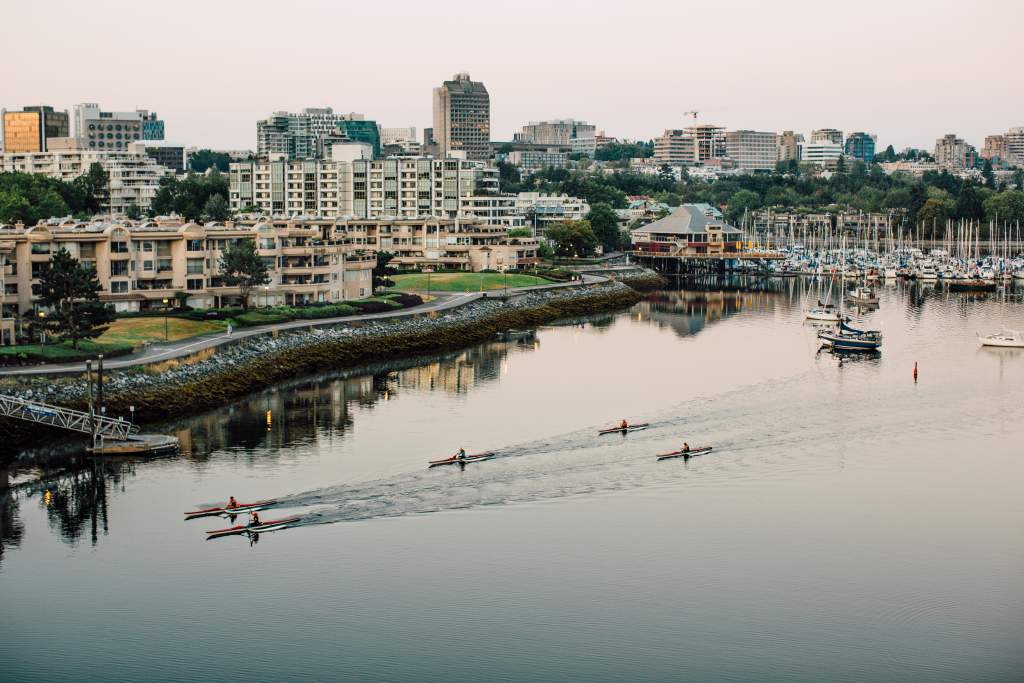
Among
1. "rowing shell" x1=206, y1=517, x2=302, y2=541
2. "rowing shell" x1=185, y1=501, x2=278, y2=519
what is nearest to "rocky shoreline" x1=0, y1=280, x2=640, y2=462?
"rowing shell" x1=185, y1=501, x2=278, y2=519

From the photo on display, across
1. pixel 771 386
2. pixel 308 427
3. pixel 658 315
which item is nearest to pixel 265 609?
pixel 308 427

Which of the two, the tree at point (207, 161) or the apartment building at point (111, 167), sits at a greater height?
the tree at point (207, 161)

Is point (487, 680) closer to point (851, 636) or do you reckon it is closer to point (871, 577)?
point (851, 636)

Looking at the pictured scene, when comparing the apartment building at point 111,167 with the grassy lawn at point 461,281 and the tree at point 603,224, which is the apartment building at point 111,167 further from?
the grassy lawn at point 461,281

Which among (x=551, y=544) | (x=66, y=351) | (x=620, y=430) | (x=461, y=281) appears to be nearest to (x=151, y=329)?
(x=66, y=351)

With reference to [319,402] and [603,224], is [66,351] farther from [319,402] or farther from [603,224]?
[603,224]

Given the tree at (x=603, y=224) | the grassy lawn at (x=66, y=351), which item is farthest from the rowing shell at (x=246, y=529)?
the tree at (x=603, y=224)
